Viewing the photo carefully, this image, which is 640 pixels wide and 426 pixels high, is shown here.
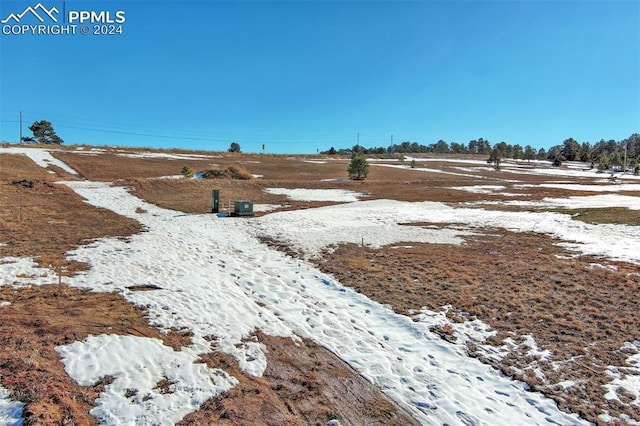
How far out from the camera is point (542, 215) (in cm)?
2194

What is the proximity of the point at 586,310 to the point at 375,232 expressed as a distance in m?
9.77

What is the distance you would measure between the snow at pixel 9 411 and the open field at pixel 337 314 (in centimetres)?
8

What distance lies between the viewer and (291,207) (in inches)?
998

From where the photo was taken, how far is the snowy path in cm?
491

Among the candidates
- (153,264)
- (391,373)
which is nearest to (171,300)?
(153,264)

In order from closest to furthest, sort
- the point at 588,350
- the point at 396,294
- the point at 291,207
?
the point at 588,350 → the point at 396,294 → the point at 291,207

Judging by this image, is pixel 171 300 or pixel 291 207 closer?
pixel 171 300

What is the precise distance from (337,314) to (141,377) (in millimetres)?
3903

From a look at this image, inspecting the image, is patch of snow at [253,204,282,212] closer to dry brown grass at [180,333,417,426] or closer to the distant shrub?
the distant shrub

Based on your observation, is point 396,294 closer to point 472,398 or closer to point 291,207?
point 472,398

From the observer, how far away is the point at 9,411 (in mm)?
3910

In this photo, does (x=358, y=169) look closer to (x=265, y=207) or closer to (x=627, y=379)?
(x=265, y=207)

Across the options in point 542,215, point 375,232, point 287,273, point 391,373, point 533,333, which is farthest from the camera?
point 542,215

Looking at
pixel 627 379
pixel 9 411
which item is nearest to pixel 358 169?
pixel 627 379
